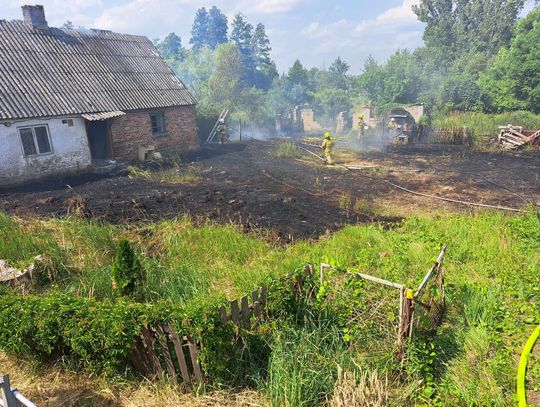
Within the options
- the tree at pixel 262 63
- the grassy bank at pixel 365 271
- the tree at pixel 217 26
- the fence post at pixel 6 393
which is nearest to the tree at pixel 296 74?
the tree at pixel 262 63

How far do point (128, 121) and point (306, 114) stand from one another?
23.1 metres

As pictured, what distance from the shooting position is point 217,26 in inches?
3238

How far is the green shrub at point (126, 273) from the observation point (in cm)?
565

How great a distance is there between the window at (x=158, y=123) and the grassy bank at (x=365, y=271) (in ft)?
41.0

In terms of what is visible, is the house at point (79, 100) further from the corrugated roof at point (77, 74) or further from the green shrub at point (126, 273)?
the green shrub at point (126, 273)

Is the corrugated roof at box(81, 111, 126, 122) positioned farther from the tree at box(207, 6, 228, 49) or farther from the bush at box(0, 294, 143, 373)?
the tree at box(207, 6, 228, 49)

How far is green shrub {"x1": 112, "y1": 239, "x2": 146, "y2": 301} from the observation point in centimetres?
565

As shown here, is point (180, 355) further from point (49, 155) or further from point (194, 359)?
point (49, 155)

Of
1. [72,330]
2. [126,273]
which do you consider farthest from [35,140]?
[72,330]

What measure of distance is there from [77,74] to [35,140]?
446 centimetres

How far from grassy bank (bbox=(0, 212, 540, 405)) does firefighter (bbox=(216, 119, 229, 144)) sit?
17.1 metres

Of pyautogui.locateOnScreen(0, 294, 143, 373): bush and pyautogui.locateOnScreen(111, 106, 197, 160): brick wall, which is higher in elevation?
pyautogui.locateOnScreen(111, 106, 197, 160): brick wall

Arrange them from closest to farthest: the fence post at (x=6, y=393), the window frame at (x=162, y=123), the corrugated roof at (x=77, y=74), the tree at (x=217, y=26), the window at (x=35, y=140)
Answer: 1. the fence post at (x=6, y=393)
2. the window at (x=35, y=140)
3. the corrugated roof at (x=77, y=74)
4. the window frame at (x=162, y=123)
5. the tree at (x=217, y=26)

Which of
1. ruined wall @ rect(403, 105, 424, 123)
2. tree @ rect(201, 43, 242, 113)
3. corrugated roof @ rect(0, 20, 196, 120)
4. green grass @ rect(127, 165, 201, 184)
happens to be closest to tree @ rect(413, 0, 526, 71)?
ruined wall @ rect(403, 105, 424, 123)
